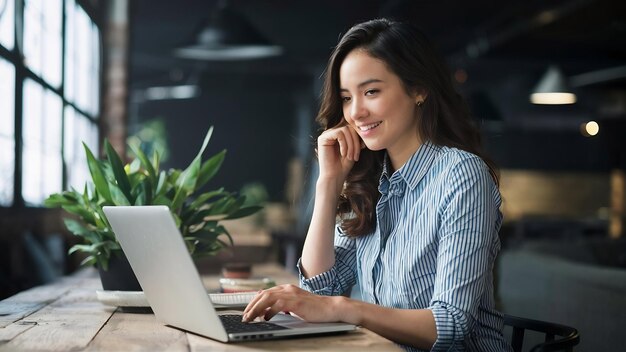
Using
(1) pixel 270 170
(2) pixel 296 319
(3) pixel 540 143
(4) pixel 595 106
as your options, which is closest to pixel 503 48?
(4) pixel 595 106

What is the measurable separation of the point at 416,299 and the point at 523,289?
322 cm

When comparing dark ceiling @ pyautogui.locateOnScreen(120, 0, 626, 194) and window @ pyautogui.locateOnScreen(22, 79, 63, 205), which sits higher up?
dark ceiling @ pyautogui.locateOnScreen(120, 0, 626, 194)

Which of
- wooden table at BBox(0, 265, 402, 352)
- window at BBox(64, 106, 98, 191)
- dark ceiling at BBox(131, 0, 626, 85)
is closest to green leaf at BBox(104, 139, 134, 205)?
wooden table at BBox(0, 265, 402, 352)

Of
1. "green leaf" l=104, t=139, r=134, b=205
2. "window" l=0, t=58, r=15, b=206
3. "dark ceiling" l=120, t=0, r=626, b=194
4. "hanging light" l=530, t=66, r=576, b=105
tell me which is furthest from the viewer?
"dark ceiling" l=120, t=0, r=626, b=194

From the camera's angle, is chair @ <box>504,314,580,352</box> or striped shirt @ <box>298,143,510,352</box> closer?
chair @ <box>504,314,580,352</box>

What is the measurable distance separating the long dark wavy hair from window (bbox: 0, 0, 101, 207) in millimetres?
2556

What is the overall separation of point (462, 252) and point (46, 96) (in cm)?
430

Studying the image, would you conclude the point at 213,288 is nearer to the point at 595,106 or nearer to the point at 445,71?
the point at 445,71

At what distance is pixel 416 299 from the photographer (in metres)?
2.08

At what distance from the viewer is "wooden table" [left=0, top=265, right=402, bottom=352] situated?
161 cm

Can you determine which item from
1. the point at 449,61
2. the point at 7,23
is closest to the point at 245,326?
the point at 7,23

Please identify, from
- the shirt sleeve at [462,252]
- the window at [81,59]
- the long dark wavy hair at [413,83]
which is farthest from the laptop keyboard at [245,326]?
the window at [81,59]

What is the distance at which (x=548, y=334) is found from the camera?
2.03 metres

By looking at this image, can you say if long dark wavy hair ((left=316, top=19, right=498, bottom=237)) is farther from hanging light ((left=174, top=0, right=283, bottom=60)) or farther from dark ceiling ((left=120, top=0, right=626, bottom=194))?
dark ceiling ((left=120, top=0, right=626, bottom=194))
